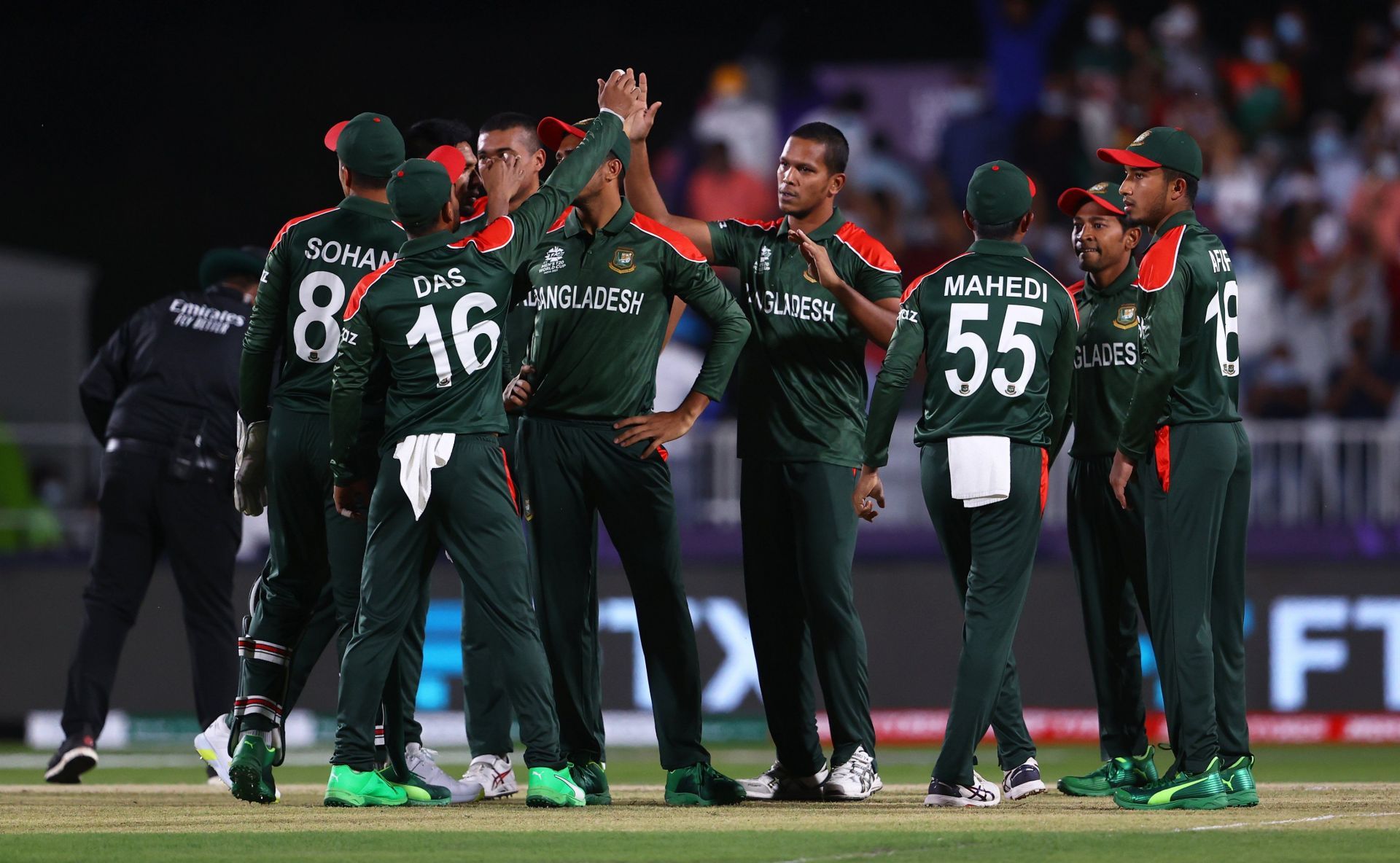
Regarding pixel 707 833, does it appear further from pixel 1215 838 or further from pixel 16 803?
pixel 16 803

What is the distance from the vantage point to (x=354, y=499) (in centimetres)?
693

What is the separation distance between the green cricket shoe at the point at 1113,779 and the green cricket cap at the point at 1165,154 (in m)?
2.41

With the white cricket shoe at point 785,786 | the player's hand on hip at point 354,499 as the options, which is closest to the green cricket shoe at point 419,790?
the player's hand on hip at point 354,499

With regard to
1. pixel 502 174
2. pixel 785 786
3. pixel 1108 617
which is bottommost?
pixel 785 786

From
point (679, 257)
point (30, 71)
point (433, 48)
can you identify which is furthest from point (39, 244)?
point (679, 257)

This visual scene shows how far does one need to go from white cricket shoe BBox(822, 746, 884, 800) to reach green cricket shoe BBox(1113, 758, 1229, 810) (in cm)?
107

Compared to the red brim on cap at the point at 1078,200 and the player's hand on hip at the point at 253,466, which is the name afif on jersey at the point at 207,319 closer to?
the player's hand on hip at the point at 253,466

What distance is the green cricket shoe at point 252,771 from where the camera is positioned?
7043 millimetres

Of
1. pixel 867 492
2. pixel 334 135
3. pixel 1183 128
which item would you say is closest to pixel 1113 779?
pixel 867 492

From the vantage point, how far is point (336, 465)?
22.2 feet

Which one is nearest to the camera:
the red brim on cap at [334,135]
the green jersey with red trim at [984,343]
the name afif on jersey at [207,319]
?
the green jersey with red trim at [984,343]

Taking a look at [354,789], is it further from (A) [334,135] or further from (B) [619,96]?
(B) [619,96]

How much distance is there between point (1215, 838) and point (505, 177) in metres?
3.61

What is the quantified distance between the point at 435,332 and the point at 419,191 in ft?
1.69
